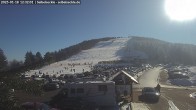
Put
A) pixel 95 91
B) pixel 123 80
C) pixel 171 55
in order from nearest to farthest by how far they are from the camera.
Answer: pixel 95 91
pixel 123 80
pixel 171 55

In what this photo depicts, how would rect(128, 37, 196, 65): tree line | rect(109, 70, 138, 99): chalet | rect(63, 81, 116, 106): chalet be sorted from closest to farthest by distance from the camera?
rect(63, 81, 116, 106): chalet
rect(109, 70, 138, 99): chalet
rect(128, 37, 196, 65): tree line

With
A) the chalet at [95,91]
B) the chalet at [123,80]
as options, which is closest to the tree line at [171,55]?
the chalet at [123,80]

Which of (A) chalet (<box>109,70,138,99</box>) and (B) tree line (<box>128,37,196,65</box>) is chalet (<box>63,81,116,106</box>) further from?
(B) tree line (<box>128,37,196,65</box>)

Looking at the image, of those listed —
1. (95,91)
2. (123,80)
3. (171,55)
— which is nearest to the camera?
(95,91)

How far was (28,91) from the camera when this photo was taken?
3.78 metres

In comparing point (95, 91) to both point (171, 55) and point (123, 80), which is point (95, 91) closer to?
point (123, 80)

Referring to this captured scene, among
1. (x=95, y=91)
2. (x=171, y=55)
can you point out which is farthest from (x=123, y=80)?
(x=171, y=55)

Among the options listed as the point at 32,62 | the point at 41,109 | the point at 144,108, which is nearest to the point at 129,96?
the point at 144,108

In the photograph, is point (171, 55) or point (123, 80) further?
point (171, 55)

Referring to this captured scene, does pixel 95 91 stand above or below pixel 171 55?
below

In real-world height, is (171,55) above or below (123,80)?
above

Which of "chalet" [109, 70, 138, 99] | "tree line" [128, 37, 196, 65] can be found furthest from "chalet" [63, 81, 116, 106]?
"tree line" [128, 37, 196, 65]

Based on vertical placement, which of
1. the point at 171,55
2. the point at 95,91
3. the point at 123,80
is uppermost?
the point at 171,55

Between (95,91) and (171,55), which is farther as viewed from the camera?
(171,55)
